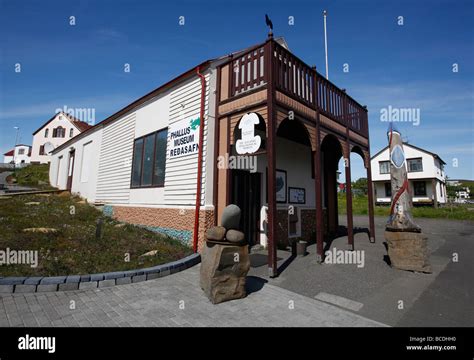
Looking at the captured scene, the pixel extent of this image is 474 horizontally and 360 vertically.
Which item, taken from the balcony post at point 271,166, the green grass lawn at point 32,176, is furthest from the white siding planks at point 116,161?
the green grass lawn at point 32,176

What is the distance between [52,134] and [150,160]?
39.2 m

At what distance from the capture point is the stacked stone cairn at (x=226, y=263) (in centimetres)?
431

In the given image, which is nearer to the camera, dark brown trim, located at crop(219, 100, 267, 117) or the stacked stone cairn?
the stacked stone cairn

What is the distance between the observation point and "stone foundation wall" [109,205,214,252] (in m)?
7.47

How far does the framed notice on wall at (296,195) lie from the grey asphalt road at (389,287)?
2.67 metres

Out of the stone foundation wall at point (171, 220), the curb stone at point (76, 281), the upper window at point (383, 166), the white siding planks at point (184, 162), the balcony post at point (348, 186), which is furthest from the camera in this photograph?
the upper window at point (383, 166)

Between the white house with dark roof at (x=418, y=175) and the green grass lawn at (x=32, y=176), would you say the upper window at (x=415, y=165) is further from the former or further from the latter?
the green grass lawn at (x=32, y=176)

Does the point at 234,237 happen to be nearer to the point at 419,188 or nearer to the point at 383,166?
the point at 383,166

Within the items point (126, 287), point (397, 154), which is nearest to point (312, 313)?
point (126, 287)

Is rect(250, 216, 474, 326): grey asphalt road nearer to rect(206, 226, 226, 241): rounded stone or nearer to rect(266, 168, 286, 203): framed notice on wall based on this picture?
rect(206, 226, 226, 241): rounded stone

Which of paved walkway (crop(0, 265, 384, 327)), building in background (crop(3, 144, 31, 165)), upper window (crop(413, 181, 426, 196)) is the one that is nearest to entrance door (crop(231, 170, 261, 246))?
paved walkway (crop(0, 265, 384, 327))

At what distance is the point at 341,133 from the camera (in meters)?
9.31

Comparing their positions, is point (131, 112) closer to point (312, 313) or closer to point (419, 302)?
point (312, 313)

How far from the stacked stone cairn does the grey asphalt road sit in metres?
1.35
